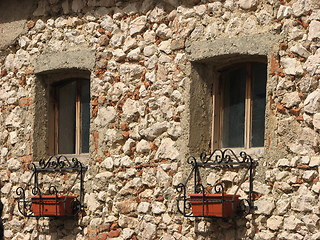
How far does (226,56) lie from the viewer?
898cm

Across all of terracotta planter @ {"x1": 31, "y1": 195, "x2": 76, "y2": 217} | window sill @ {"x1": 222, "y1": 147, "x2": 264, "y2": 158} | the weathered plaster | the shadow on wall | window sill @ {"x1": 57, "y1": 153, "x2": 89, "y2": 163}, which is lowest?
terracotta planter @ {"x1": 31, "y1": 195, "x2": 76, "y2": 217}

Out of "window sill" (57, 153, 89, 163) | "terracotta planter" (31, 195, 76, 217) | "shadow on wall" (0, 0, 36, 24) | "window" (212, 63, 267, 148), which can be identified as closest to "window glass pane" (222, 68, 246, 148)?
"window" (212, 63, 267, 148)

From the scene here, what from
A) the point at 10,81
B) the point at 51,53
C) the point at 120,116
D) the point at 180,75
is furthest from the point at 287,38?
the point at 10,81

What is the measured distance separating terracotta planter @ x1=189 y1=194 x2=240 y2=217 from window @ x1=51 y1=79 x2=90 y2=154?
212cm

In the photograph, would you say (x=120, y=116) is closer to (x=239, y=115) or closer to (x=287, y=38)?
(x=239, y=115)

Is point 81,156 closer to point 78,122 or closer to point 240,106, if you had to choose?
point 78,122

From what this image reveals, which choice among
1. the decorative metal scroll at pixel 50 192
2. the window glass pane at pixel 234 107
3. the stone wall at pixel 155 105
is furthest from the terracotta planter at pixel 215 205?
the decorative metal scroll at pixel 50 192

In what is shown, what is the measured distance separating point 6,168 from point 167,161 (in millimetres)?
2524

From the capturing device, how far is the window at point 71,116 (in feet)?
34.6

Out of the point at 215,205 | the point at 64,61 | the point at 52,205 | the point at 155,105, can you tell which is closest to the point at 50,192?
the point at 52,205

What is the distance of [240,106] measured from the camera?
30.0 ft

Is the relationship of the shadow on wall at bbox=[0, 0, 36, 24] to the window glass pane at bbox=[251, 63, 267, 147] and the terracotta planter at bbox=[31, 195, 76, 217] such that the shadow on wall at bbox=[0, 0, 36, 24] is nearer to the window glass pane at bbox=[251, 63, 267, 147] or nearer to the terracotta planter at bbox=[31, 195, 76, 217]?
the terracotta planter at bbox=[31, 195, 76, 217]

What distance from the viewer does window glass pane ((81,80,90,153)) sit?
10477 millimetres

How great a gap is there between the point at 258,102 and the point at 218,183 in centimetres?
92
